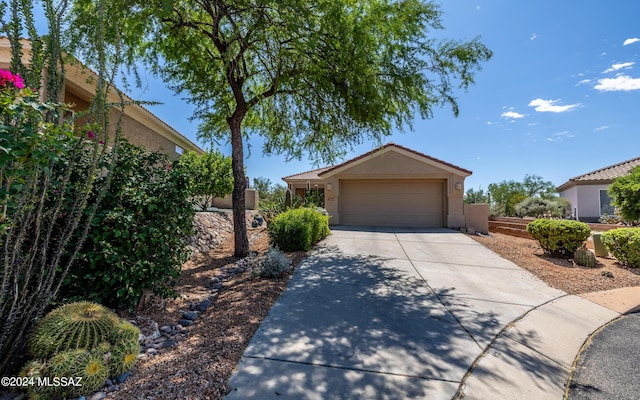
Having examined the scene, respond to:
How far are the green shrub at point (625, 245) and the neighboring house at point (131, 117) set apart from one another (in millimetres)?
12203

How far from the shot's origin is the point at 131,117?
1227 cm

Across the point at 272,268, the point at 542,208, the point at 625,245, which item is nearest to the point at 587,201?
the point at 542,208

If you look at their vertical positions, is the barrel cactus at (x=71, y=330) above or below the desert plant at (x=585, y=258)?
above

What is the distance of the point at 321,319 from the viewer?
160 inches

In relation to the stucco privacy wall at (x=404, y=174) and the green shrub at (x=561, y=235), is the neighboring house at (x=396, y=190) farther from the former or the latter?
the green shrub at (x=561, y=235)

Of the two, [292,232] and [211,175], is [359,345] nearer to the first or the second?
[292,232]

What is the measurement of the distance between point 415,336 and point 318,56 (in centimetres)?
564

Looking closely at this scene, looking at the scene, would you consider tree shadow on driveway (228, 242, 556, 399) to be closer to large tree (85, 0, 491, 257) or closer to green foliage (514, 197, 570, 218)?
large tree (85, 0, 491, 257)

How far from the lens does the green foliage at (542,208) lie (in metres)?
21.3

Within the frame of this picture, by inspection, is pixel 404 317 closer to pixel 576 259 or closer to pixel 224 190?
pixel 576 259

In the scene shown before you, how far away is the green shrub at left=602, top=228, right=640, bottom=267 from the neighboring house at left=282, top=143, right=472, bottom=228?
20.3ft

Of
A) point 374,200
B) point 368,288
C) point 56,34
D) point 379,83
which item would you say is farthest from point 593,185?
point 56,34

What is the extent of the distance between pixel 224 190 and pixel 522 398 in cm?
1370

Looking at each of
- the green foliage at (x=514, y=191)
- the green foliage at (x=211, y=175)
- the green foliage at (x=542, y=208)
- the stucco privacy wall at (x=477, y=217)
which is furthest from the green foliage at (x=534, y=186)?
the green foliage at (x=211, y=175)
